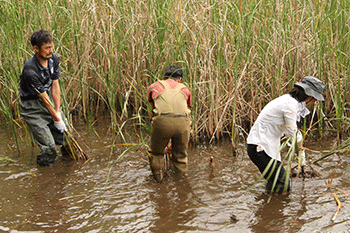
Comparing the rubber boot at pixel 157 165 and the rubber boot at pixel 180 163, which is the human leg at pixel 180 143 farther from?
the rubber boot at pixel 157 165

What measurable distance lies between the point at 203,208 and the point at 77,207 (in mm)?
1112

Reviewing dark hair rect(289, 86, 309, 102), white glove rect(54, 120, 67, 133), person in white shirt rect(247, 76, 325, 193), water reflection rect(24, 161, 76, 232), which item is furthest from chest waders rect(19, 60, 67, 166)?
dark hair rect(289, 86, 309, 102)

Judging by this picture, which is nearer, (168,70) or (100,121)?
(168,70)

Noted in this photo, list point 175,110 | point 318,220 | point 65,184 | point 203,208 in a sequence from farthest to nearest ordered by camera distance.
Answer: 1. point 65,184
2. point 175,110
3. point 203,208
4. point 318,220

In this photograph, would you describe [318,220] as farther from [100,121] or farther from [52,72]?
[100,121]

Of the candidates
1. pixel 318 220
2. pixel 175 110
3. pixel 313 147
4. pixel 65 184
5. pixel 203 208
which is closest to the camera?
pixel 318 220

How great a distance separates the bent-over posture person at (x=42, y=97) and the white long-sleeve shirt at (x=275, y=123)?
6.97 ft

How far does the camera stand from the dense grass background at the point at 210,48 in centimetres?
486

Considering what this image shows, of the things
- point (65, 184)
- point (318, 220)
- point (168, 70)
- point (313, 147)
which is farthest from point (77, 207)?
point (313, 147)

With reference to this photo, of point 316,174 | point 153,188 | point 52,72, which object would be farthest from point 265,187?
point 52,72

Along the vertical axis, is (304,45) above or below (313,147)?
above

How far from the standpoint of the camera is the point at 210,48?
5.03m

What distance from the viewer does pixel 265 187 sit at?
402 cm

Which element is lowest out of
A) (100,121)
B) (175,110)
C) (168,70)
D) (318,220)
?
(318,220)
